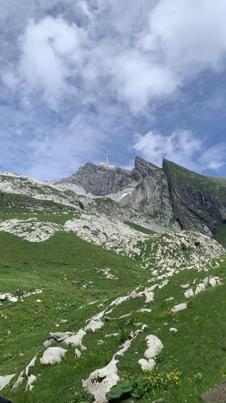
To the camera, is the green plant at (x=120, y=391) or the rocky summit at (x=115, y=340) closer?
the green plant at (x=120, y=391)

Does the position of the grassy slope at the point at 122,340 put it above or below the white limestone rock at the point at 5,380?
above

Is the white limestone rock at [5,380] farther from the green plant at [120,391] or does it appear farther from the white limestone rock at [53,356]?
the green plant at [120,391]

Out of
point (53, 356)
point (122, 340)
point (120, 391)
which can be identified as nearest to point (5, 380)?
point (53, 356)

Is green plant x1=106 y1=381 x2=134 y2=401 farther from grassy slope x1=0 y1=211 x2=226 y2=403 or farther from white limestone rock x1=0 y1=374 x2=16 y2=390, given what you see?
white limestone rock x1=0 y1=374 x2=16 y2=390

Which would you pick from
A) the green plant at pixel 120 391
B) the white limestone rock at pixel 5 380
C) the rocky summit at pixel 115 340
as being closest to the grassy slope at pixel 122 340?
the rocky summit at pixel 115 340

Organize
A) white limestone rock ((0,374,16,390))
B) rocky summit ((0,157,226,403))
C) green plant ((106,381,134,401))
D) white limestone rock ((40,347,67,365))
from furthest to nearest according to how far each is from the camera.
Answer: white limestone rock ((0,374,16,390)) → white limestone rock ((40,347,67,365)) → rocky summit ((0,157,226,403)) → green plant ((106,381,134,401))

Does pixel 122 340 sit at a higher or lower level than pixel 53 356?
higher

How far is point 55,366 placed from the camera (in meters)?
29.9

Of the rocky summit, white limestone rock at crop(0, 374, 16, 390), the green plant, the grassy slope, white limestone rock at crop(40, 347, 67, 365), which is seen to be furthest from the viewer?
white limestone rock at crop(0, 374, 16, 390)

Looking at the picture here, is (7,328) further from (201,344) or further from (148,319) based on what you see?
(201,344)

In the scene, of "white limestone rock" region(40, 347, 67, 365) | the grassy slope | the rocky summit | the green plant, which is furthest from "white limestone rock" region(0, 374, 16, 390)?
the green plant

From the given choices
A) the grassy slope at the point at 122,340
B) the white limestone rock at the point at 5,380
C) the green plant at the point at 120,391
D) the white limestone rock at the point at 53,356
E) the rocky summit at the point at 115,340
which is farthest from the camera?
the white limestone rock at the point at 5,380

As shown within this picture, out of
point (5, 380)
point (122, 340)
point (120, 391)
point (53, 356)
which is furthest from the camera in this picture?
point (5, 380)

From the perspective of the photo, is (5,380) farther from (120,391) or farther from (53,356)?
(120,391)
